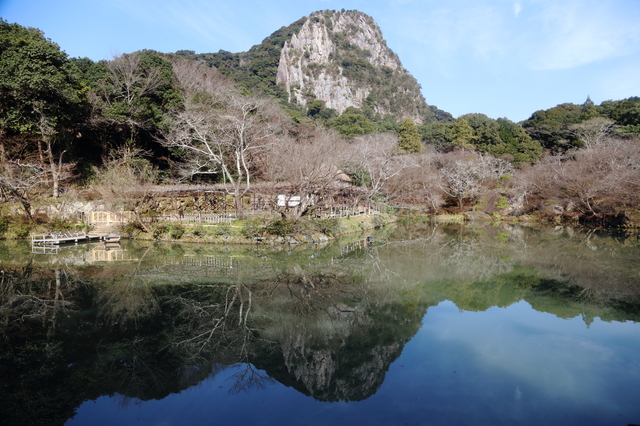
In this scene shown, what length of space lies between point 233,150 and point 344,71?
6574 centimetres

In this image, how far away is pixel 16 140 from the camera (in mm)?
19359

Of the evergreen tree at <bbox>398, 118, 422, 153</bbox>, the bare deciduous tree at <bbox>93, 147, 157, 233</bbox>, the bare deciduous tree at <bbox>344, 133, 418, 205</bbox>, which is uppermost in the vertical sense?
the evergreen tree at <bbox>398, 118, 422, 153</bbox>

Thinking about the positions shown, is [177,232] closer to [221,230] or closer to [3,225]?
[221,230]

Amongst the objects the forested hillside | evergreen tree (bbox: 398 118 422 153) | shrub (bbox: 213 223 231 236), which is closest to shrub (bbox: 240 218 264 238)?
shrub (bbox: 213 223 231 236)

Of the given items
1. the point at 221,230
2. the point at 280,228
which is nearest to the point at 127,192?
the point at 221,230

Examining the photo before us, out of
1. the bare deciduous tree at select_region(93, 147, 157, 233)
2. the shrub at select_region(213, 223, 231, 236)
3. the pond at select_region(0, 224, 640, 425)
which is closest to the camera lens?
the pond at select_region(0, 224, 640, 425)

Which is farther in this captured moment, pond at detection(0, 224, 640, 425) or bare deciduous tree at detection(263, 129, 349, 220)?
bare deciduous tree at detection(263, 129, 349, 220)

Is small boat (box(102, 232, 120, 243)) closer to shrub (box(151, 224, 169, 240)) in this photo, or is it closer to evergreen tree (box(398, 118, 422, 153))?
shrub (box(151, 224, 169, 240))

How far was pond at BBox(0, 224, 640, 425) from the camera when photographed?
15.7 ft

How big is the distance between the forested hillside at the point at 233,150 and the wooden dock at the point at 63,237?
1.97 metres

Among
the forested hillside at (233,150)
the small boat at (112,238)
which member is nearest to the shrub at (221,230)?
the forested hillside at (233,150)

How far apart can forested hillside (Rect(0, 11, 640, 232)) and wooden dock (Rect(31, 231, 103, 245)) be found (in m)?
1.97

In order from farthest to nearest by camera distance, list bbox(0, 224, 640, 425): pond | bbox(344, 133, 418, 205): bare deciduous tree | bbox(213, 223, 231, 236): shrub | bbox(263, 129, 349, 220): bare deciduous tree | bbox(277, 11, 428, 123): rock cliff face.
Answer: bbox(277, 11, 428, 123): rock cliff face < bbox(344, 133, 418, 205): bare deciduous tree < bbox(263, 129, 349, 220): bare deciduous tree < bbox(213, 223, 231, 236): shrub < bbox(0, 224, 640, 425): pond

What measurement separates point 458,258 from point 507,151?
95.3 ft
